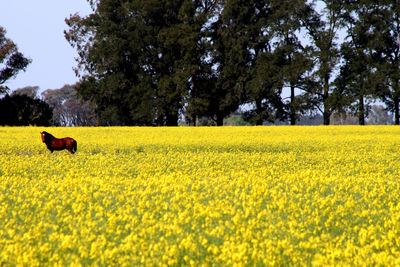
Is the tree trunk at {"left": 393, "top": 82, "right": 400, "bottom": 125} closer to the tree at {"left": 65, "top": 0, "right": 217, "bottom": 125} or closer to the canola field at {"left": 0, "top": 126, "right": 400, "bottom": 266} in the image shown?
the tree at {"left": 65, "top": 0, "right": 217, "bottom": 125}

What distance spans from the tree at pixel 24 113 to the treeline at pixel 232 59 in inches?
211

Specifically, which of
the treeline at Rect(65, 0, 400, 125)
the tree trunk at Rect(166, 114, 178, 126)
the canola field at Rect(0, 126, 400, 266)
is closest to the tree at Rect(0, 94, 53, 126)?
the treeline at Rect(65, 0, 400, 125)

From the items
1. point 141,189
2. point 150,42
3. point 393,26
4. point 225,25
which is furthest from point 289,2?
point 141,189

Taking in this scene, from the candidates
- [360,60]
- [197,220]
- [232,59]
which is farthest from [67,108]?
[197,220]

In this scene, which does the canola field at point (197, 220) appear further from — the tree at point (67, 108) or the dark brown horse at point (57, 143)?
the tree at point (67, 108)

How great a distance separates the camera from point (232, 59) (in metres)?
53.1

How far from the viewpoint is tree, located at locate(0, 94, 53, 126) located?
179 ft

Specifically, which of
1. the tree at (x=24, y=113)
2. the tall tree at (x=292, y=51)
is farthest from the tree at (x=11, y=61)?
the tall tree at (x=292, y=51)

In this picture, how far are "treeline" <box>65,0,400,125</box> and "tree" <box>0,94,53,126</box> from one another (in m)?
5.36

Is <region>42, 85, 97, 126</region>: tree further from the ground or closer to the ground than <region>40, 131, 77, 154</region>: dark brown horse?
further from the ground

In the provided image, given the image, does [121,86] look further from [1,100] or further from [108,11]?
[1,100]

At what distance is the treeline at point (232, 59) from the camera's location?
50094mm

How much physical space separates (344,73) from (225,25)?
1578cm

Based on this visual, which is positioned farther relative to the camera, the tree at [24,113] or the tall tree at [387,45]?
the tree at [24,113]
